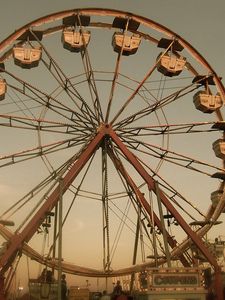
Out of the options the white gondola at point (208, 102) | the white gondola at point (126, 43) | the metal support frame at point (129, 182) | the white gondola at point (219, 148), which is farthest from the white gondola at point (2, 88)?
the white gondola at point (219, 148)

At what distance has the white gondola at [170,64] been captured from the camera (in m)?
17.5

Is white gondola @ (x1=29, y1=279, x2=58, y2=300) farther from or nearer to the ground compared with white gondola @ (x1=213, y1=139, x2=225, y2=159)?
nearer to the ground

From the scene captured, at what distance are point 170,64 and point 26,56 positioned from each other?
5989 millimetres

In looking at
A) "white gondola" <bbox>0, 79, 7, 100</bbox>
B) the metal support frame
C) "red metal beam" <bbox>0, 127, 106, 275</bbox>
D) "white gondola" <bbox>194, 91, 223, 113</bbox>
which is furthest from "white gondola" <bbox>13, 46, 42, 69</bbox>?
"white gondola" <bbox>194, 91, 223, 113</bbox>

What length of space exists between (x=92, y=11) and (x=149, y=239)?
30.3ft

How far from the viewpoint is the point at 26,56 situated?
633 inches

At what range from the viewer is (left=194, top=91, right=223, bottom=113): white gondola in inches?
684

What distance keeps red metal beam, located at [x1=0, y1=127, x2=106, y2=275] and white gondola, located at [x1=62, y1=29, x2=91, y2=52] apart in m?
4.50

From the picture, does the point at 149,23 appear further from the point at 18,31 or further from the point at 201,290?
the point at 201,290

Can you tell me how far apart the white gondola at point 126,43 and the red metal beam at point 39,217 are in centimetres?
487

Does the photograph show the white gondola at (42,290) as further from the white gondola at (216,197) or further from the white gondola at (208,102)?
the white gondola at (208,102)

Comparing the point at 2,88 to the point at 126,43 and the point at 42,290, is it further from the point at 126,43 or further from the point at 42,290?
the point at 42,290

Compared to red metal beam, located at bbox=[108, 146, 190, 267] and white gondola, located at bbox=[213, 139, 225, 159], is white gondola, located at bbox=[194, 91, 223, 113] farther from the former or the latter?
red metal beam, located at bbox=[108, 146, 190, 267]

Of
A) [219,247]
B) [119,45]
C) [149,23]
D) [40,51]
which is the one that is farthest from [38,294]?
[219,247]
